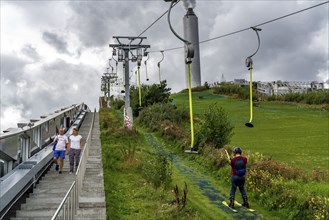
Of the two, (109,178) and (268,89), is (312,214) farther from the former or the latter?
(268,89)

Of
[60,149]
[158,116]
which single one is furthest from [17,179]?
[158,116]

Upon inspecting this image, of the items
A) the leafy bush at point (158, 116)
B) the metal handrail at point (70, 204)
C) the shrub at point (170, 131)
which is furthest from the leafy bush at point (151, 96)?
the metal handrail at point (70, 204)

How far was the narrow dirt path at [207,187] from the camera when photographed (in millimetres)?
13914

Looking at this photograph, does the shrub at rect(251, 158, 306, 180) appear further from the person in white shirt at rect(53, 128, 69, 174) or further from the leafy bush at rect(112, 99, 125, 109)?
the leafy bush at rect(112, 99, 125, 109)

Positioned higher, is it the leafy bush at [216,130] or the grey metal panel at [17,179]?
the leafy bush at [216,130]

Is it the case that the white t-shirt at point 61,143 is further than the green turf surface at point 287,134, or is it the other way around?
the green turf surface at point 287,134

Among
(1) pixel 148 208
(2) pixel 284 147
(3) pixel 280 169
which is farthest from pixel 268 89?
(1) pixel 148 208

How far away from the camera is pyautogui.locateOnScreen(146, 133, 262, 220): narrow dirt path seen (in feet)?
45.6

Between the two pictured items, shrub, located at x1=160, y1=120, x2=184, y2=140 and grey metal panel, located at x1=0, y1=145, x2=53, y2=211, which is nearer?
grey metal panel, located at x1=0, y1=145, x2=53, y2=211

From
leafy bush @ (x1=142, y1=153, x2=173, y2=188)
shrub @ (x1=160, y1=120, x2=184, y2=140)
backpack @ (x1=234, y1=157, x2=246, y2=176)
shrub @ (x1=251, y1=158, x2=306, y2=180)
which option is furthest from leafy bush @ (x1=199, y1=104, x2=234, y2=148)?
backpack @ (x1=234, y1=157, x2=246, y2=176)

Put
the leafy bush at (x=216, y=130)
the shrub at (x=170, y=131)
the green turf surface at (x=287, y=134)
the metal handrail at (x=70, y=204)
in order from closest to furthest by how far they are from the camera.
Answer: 1. the metal handrail at (x=70, y=204)
2. the green turf surface at (x=287, y=134)
3. the leafy bush at (x=216, y=130)
4. the shrub at (x=170, y=131)

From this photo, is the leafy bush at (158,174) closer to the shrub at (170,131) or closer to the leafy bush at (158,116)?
the shrub at (170,131)

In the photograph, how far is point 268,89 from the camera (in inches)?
3322

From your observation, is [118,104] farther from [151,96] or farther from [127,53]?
[127,53]
